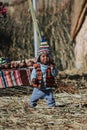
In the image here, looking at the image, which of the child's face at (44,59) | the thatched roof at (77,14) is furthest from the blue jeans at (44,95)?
the thatched roof at (77,14)

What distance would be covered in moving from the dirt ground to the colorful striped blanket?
219 mm

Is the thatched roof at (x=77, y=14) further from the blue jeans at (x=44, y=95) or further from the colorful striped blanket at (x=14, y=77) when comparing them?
the blue jeans at (x=44, y=95)

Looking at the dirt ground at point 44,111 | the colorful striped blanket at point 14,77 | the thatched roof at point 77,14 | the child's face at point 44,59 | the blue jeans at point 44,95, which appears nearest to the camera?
the dirt ground at point 44,111

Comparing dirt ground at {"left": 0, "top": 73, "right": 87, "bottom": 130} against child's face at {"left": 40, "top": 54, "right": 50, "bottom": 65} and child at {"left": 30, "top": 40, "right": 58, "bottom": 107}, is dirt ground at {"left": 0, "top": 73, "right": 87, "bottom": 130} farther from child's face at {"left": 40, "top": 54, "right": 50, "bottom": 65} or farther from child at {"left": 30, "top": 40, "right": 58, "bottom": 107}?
child's face at {"left": 40, "top": 54, "right": 50, "bottom": 65}

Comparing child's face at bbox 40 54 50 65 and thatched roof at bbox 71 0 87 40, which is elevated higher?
child's face at bbox 40 54 50 65

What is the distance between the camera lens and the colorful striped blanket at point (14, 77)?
34.2 feet

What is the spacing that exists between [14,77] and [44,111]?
76.1 inches

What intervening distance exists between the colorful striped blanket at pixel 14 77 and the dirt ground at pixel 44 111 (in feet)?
0.72

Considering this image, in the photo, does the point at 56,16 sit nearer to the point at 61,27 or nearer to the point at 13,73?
the point at 61,27

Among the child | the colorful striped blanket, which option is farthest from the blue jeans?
the colorful striped blanket

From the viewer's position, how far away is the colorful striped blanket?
34.2 ft

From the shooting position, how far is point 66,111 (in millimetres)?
8766

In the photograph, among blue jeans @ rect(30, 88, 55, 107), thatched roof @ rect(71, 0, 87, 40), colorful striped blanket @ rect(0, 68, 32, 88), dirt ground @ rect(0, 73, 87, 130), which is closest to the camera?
dirt ground @ rect(0, 73, 87, 130)

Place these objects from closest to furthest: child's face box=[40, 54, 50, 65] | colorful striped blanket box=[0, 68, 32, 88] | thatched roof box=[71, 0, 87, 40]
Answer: child's face box=[40, 54, 50, 65] < colorful striped blanket box=[0, 68, 32, 88] < thatched roof box=[71, 0, 87, 40]
